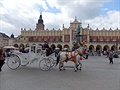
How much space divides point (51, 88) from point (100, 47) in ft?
199

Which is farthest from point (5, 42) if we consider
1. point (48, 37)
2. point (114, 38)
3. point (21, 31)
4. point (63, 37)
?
point (114, 38)

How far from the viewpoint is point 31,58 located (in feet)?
32.8

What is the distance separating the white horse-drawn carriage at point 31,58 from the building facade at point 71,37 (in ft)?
177

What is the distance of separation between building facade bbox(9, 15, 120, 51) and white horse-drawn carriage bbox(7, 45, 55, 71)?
2122 inches

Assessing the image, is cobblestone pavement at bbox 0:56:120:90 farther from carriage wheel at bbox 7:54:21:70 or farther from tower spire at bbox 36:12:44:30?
tower spire at bbox 36:12:44:30

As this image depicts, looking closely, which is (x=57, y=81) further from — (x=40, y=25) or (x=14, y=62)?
(x=40, y=25)

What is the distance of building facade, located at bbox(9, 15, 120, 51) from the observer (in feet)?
209

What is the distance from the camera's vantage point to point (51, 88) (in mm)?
5258

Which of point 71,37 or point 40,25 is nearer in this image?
point 71,37

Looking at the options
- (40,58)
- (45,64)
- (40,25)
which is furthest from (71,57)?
(40,25)

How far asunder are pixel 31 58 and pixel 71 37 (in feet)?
190

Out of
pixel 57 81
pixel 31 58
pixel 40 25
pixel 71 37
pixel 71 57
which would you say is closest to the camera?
pixel 57 81

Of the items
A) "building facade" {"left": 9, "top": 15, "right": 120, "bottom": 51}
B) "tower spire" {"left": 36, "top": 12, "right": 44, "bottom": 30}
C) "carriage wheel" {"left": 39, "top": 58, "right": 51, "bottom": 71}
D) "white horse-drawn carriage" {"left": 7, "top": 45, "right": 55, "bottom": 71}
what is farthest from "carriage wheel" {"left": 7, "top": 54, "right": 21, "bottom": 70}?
"tower spire" {"left": 36, "top": 12, "right": 44, "bottom": 30}

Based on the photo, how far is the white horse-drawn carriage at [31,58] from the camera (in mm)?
9652
